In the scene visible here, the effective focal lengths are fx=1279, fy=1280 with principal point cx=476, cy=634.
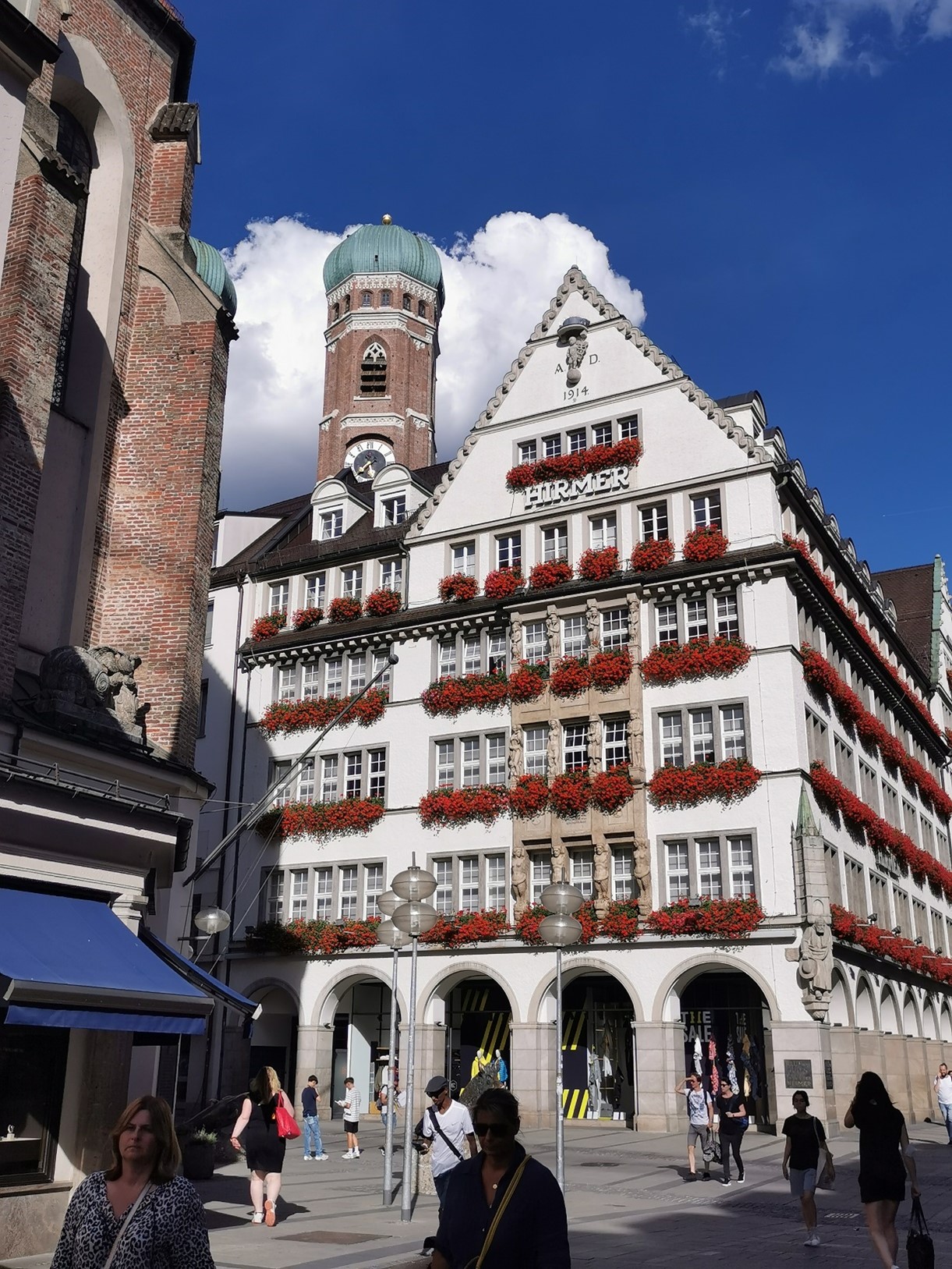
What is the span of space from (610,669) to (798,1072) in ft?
36.2

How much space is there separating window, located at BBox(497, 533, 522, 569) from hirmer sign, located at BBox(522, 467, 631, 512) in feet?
3.18

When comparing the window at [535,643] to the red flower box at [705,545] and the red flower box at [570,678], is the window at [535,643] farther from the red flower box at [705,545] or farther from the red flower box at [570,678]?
the red flower box at [705,545]

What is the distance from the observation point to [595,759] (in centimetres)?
3412

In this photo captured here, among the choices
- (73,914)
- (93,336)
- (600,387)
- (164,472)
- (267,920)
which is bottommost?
(73,914)

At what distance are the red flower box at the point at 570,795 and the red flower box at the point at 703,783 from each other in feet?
5.85

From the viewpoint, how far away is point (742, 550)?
33.5m

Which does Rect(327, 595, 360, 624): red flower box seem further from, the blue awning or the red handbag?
the blue awning

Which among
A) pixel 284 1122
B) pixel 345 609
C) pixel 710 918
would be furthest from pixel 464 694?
pixel 284 1122

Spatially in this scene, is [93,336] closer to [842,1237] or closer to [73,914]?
[73,914]

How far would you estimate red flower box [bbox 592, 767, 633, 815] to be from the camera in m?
33.1

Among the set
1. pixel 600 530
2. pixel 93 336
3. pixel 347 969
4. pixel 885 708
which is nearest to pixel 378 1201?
pixel 93 336

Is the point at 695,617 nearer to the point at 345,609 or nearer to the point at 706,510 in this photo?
the point at 706,510

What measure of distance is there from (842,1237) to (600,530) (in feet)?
78.8

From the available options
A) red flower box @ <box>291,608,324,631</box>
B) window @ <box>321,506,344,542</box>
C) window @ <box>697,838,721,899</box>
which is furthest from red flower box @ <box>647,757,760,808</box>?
window @ <box>321,506,344,542</box>
